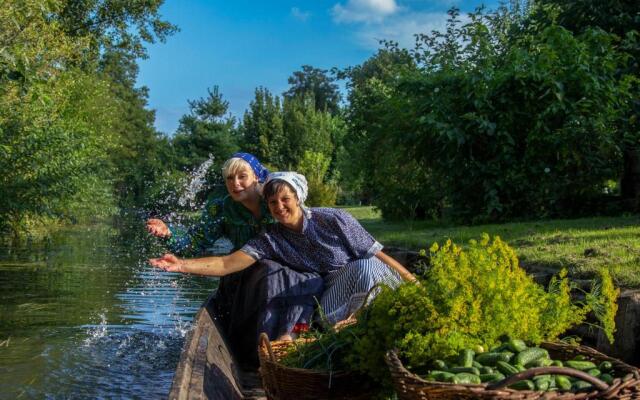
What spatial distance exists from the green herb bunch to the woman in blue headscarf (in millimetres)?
1691

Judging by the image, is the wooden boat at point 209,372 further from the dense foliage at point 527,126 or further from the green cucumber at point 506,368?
the dense foliage at point 527,126

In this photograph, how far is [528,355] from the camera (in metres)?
2.82

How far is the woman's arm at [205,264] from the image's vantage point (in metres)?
4.48

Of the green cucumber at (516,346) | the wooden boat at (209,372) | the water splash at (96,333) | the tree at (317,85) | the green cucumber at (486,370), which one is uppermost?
the tree at (317,85)

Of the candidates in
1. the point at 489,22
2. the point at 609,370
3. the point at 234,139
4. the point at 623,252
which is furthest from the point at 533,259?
the point at 234,139

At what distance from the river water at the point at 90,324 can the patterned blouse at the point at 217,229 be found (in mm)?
1175

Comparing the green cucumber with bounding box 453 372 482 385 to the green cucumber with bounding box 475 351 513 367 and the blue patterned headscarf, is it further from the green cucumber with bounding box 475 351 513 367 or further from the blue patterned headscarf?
the blue patterned headscarf

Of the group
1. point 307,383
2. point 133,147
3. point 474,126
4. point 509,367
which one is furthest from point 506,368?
point 133,147

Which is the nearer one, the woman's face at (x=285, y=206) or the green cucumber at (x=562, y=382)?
the green cucumber at (x=562, y=382)

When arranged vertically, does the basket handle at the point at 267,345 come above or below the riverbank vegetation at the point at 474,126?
below

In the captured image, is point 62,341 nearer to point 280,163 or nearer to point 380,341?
point 380,341

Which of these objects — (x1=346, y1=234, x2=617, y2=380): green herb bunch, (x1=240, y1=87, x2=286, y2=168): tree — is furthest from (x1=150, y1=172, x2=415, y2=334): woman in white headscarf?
(x1=240, y1=87, x2=286, y2=168): tree

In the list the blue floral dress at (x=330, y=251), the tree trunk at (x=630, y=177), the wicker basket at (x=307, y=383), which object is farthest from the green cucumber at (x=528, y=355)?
the tree trunk at (x=630, y=177)

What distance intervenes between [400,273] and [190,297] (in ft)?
23.3
